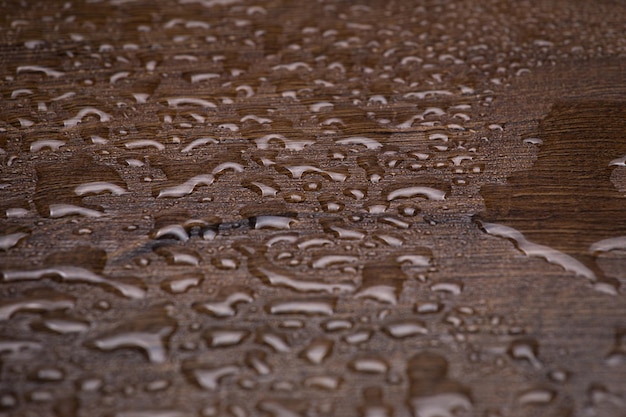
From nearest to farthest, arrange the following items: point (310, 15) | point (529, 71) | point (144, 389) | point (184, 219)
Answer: point (144, 389)
point (184, 219)
point (529, 71)
point (310, 15)

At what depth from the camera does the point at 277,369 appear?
449 millimetres

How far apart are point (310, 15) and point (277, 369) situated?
558mm

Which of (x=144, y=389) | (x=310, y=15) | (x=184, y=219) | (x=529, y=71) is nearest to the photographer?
(x=144, y=389)

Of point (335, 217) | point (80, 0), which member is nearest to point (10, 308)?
point (335, 217)

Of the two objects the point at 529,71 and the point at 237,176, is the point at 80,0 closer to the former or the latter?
the point at 237,176

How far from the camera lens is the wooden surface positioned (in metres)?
0.44

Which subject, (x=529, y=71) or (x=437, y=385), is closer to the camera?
(x=437, y=385)

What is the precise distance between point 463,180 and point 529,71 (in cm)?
23

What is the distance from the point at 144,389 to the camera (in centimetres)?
43

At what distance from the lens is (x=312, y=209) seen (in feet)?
1.88

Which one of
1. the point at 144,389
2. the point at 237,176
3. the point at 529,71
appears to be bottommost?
the point at 144,389

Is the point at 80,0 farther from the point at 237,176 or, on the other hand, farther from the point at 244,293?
the point at 244,293

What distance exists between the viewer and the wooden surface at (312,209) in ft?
1.46

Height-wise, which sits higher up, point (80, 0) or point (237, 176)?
point (80, 0)
